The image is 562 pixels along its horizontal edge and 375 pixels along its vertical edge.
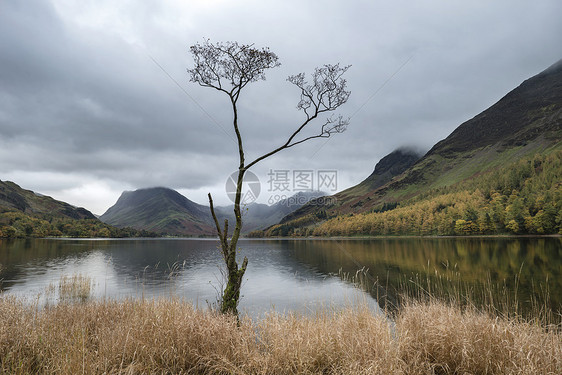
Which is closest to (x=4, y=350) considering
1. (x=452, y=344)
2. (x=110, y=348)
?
(x=110, y=348)

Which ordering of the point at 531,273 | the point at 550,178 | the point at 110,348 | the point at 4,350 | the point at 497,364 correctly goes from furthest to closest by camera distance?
1. the point at 550,178
2. the point at 531,273
3. the point at 4,350
4. the point at 110,348
5. the point at 497,364

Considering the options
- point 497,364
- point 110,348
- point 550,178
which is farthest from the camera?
point 550,178

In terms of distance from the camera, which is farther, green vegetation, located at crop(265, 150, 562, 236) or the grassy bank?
green vegetation, located at crop(265, 150, 562, 236)

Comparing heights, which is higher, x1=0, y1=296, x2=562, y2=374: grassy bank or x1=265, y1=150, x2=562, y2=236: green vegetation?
x1=265, y1=150, x2=562, y2=236: green vegetation

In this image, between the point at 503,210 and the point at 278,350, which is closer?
the point at 278,350

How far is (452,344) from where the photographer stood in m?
7.19

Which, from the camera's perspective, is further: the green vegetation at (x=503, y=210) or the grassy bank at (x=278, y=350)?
the green vegetation at (x=503, y=210)

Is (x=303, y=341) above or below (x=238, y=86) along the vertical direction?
below

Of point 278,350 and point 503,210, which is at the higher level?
point 503,210

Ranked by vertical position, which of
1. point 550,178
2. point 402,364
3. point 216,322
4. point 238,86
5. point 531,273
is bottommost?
point 531,273

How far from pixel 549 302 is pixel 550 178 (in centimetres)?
17629

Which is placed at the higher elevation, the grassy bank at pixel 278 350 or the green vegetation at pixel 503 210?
the green vegetation at pixel 503 210

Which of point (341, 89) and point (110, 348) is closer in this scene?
point (110, 348)

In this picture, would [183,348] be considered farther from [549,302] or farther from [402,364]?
[549,302]
